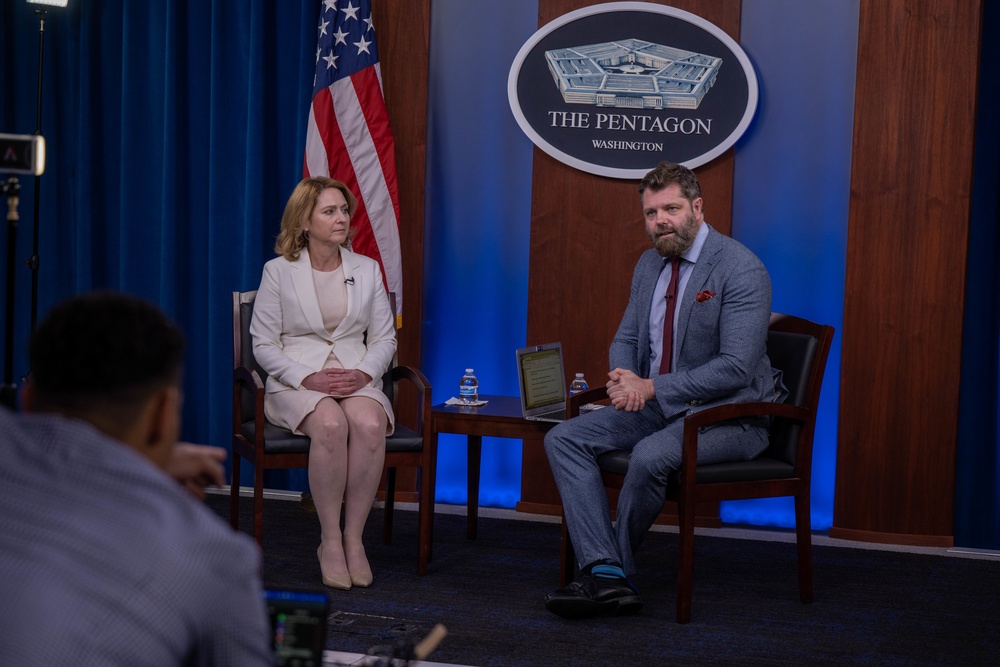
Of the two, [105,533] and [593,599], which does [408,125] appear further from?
[105,533]

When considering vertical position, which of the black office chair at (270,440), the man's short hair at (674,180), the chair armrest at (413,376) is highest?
the man's short hair at (674,180)

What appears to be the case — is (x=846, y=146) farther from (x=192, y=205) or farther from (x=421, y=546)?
(x=192, y=205)

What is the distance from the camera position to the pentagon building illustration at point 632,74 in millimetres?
4770

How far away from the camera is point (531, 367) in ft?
13.2

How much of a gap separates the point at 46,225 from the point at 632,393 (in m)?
3.29

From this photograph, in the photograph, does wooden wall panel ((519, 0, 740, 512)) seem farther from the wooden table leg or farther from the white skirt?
the white skirt

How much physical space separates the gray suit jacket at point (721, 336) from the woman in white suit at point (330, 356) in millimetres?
1087

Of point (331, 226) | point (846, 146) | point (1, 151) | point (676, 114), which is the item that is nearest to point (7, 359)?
point (1, 151)

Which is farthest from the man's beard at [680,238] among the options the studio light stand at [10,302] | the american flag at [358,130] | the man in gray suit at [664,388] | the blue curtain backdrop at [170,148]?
the studio light stand at [10,302]

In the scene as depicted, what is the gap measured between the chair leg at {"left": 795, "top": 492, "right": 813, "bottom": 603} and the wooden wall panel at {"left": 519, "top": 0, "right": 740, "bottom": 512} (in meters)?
1.34

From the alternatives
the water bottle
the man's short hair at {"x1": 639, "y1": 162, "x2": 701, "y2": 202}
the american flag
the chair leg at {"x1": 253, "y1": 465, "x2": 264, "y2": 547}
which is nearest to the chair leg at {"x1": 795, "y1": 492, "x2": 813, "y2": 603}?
the man's short hair at {"x1": 639, "y1": 162, "x2": 701, "y2": 202}

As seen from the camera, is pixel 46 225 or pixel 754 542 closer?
pixel 754 542

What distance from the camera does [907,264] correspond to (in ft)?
14.8

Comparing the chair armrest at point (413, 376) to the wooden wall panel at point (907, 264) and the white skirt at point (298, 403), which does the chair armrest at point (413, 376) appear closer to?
the white skirt at point (298, 403)
